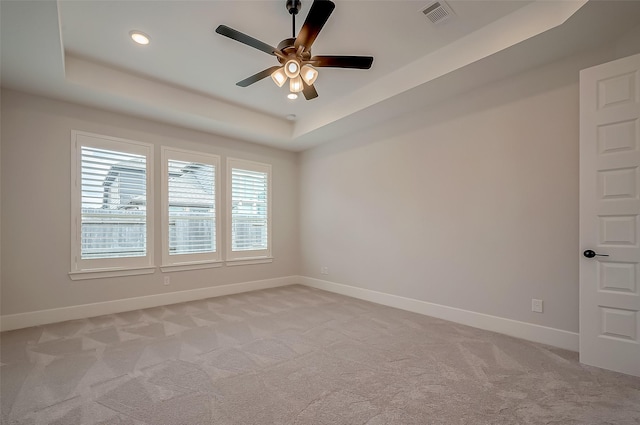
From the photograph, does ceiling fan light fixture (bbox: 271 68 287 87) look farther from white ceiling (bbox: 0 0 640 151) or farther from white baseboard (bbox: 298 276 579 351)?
white baseboard (bbox: 298 276 579 351)

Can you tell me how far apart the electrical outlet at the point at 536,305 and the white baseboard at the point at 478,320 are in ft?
0.52

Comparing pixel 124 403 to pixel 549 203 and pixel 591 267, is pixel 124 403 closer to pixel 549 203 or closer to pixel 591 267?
pixel 591 267

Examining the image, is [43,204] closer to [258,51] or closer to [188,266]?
[188,266]

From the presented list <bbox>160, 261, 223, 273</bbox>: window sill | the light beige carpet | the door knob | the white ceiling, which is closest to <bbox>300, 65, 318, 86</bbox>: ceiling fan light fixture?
the white ceiling

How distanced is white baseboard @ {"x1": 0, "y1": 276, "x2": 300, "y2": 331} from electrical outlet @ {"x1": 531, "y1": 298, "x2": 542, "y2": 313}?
13.8 ft

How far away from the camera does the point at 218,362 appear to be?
266 cm

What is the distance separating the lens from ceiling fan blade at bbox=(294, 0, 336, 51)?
2017 millimetres

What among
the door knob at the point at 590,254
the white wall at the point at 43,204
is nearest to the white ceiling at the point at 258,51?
the white wall at the point at 43,204

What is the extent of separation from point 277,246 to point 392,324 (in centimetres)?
303

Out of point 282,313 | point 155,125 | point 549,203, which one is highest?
point 155,125

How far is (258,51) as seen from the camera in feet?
10.7

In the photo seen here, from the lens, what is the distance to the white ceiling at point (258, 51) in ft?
8.41

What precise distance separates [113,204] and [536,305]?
17.6 feet

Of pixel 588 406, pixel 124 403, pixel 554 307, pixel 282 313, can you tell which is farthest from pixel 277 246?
pixel 588 406
